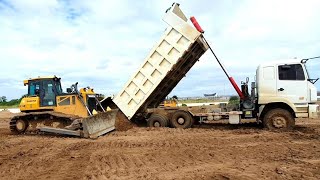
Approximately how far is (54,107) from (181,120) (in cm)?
544

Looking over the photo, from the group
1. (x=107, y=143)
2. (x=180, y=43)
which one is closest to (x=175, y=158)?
(x=107, y=143)

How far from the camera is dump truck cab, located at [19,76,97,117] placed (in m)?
15.8

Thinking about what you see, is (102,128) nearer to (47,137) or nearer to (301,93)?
(47,137)

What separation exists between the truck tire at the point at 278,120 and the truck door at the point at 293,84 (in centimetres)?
54

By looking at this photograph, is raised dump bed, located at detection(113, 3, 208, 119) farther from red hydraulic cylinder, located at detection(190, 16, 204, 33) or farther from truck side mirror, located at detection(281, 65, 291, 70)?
truck side mirror, located at detection(281, 65, 291, 70)

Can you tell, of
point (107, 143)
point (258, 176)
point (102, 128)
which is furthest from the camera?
point (102, 128)

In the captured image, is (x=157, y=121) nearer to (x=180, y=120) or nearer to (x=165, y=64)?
(x=180, y=120)

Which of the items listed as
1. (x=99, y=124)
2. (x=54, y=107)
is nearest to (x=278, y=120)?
(x=99, y=124)

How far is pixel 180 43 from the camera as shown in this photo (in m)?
13.9

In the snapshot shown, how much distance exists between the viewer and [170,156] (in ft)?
30.5

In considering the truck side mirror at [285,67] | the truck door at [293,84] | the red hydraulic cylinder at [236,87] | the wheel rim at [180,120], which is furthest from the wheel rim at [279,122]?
the wheel rim at [180,120]

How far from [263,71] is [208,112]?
281cm

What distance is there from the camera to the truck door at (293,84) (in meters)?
13.4

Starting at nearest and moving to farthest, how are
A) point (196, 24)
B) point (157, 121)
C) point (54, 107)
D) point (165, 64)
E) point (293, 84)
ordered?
point (293, 84), point (196, 24), point (165, 64), point (157, 121), point (54, 107)
